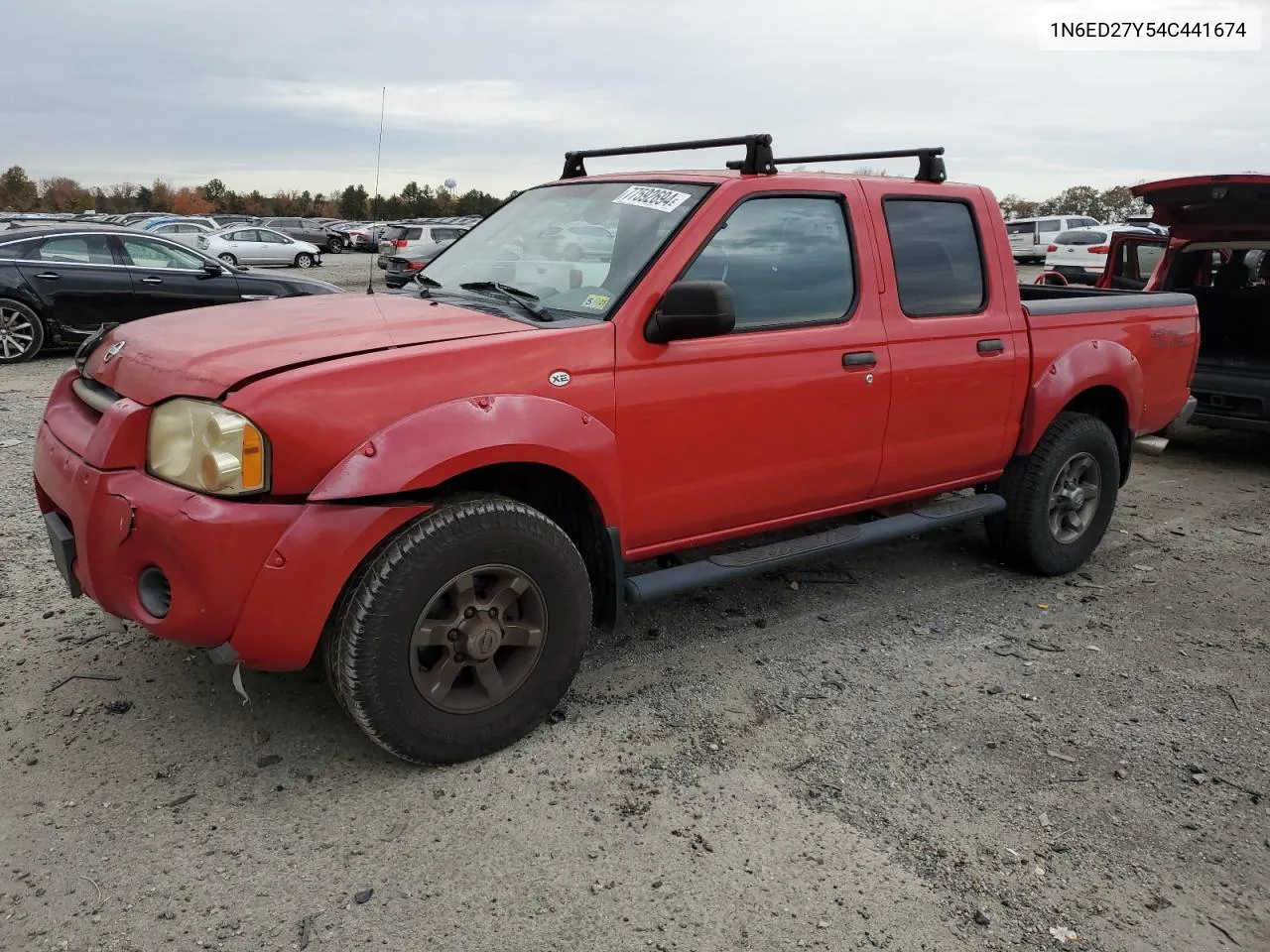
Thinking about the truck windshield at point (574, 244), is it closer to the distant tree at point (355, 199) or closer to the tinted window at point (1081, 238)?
the distant tree at point (355, 199)

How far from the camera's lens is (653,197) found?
3742 mm

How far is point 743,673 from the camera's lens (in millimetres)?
3830

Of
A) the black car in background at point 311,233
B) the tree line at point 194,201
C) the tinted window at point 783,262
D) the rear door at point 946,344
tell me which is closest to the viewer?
the tinted window at point 783,262

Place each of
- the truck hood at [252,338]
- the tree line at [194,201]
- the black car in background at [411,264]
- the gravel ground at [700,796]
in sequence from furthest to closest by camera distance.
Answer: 1. the tree line at [194,201]
2. the black car in background at [411,264]
3. the truck hood at [252,338]
4. the gravel ground at [700,796]

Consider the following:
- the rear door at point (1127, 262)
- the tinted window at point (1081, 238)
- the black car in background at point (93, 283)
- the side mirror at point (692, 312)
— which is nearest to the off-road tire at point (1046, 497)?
the side mirror at point (692, 312)

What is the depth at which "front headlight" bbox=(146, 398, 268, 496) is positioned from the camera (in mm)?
2676

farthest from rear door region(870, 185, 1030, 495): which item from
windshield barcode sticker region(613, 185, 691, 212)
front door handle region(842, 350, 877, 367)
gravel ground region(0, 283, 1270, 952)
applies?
windshield barcode sticker region(613, 185, 691, 212)

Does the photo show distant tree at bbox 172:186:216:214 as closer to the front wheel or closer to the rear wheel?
the rear wheel

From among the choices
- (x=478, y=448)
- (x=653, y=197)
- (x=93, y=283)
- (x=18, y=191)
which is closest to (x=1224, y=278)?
(x=653, y=197)

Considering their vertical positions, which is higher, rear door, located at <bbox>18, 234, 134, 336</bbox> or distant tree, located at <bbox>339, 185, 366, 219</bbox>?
distant tree, located at <bbox>339, 185, 366, 219</bbox>

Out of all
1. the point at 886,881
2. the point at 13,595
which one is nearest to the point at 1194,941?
the point at 886,881

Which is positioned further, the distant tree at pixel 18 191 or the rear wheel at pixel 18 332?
the distant tree at pixel 18 191

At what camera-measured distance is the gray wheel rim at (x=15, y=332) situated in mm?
10508

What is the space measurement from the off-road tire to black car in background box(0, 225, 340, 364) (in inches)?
304
